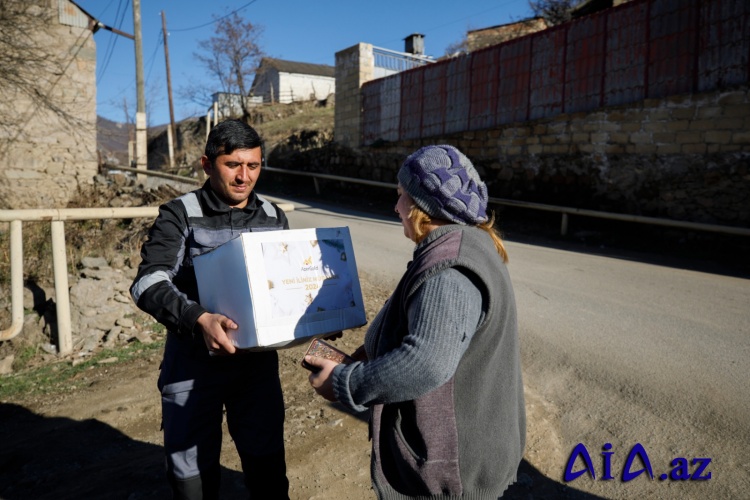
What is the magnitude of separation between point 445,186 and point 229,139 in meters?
1.03

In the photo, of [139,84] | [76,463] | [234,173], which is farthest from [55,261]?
[139,84]

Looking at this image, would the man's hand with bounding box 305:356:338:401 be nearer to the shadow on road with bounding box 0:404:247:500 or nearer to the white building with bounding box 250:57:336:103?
the shadow on road with bounding box 0:404:247:500

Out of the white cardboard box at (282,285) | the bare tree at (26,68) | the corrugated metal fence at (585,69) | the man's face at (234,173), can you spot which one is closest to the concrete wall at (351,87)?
the corrugated metal fence at (585,69)

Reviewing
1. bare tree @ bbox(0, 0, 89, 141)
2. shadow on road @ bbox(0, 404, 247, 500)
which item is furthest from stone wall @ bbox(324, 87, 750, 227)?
bare tree @ bbox(0, 0, 89, 141)

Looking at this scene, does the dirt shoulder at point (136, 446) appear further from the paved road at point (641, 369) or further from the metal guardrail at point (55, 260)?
the metal guardrail at point (55, 260)

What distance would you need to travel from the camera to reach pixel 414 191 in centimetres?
153

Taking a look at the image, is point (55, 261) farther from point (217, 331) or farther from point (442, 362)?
point (442, 362)

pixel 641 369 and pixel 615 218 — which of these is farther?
pixel 615 218

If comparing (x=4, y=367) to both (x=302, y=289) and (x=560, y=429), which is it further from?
(x=560, y=429)

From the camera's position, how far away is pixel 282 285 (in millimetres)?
1794

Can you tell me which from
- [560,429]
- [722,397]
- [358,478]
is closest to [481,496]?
[358,478]

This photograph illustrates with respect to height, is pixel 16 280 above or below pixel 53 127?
below

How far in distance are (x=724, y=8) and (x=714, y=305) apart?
17.7ft
